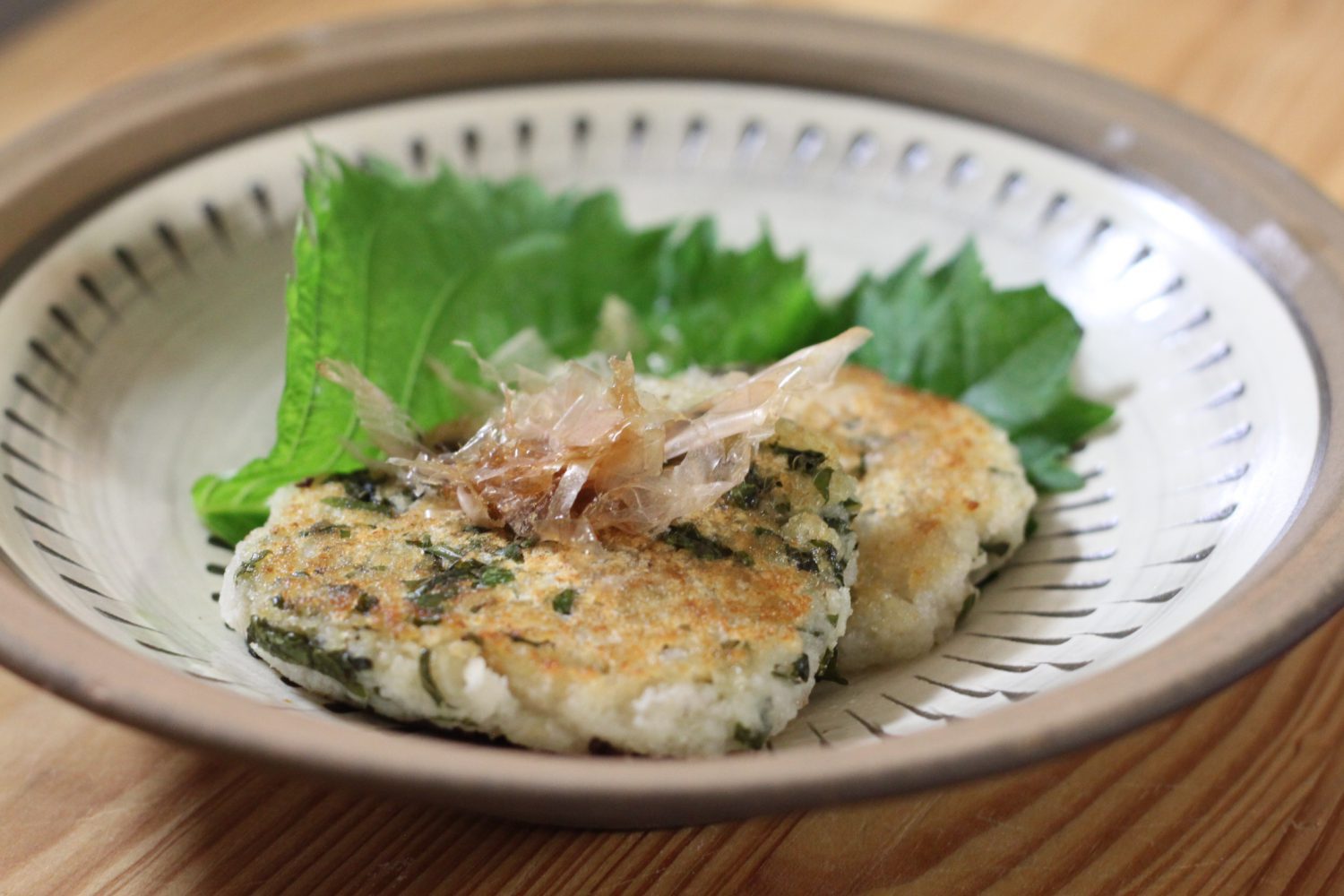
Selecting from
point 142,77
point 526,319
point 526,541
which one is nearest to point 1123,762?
point 526,541

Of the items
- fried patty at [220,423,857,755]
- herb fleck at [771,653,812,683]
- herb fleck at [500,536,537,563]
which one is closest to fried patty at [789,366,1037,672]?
fried patty at [220,423,857,755]

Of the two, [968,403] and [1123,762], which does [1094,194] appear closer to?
[968,403]

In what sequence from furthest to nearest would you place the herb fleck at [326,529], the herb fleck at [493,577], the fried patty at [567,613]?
the herb fleck at [326,529] < the herb fleck at [493,577] < the fried patty at [567,613]

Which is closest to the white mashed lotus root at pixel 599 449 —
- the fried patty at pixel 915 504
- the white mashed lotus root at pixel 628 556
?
the white mashed lotus root at pixel 628 556

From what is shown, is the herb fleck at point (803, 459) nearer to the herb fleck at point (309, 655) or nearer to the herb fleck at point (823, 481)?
the herb fleck at point (823, 481)

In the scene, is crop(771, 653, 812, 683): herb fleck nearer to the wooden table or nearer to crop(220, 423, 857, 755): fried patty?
crop(220, 423, 857, 755): fried patty
